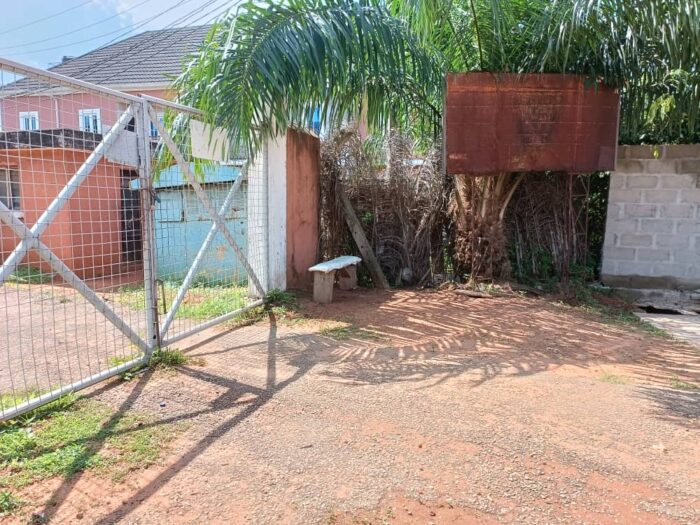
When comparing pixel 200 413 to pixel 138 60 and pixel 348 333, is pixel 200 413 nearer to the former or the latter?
pixel 348 333

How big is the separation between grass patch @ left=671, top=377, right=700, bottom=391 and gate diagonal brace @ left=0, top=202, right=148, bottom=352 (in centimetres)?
404

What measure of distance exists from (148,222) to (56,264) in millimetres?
787

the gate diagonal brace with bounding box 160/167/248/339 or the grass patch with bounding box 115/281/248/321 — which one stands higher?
the gate diagonal brace with bounding box 160/167/248/339

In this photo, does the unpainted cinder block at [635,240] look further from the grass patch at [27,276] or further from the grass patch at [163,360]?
the grass patch at [27,276]

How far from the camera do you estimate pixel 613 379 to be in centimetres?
355

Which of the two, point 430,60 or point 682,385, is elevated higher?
point 430,60

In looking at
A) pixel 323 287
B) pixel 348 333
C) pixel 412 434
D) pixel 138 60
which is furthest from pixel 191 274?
pixel 138 60

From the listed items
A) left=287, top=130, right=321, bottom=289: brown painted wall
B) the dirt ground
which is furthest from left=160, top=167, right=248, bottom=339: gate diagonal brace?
left=287, top=130, right=321, bottom=289: brown painted wall

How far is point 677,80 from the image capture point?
19.1 ft

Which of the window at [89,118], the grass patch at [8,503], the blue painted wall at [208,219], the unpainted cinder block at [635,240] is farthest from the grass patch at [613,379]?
the window at [89,118]

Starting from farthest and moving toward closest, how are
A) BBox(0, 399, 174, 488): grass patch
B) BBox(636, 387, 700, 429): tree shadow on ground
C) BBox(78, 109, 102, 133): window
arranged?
BBox(78, 109, 102, 133): window, BBox(636, 387, 700, 429): tree shadow on ground, BBox(0, 399, 174, 488): grass patch

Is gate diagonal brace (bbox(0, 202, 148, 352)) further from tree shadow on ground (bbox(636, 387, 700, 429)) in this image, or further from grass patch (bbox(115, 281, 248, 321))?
tree shadow on ground (bbox(636, 387, 700, 429))

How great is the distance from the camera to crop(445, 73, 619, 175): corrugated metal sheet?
18.9ft

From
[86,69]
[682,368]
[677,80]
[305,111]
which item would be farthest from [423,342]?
[86,69]
